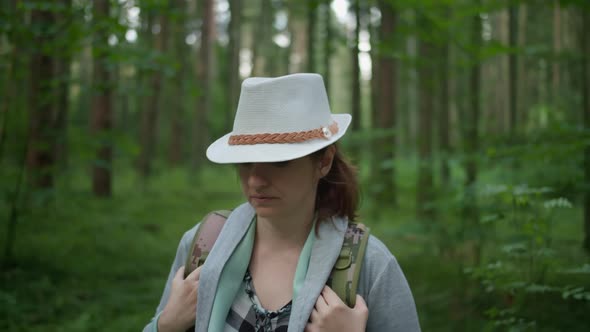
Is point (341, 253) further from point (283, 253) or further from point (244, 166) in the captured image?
point (244, 166)

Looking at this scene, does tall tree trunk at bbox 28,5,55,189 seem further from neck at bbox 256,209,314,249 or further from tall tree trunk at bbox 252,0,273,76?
tall tree trunk at bbox 252,0,273,76

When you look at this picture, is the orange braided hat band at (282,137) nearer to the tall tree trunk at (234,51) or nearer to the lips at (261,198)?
the lips at (261,198)

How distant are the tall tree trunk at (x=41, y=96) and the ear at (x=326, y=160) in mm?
3655

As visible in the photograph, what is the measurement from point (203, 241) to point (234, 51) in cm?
1990

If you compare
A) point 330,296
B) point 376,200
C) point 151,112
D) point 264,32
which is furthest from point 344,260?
point 264,32

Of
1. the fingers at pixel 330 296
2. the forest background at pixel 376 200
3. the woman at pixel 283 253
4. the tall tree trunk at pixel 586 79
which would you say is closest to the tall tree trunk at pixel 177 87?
the forest background at pixel 376 200

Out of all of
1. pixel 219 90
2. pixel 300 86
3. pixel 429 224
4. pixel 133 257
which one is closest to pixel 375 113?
pixel 429 224

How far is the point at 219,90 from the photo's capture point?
92.3 feet

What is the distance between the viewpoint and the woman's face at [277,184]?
174 centimetres

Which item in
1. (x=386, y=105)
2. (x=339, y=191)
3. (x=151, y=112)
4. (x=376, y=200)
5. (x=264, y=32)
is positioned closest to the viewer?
(x=339, y=191)

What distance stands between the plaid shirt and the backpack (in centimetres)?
19

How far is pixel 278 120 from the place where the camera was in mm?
1753

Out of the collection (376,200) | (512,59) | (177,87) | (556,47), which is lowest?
(376,200)

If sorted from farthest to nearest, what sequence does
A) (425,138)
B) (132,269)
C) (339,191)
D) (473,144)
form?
(425,138), (132,269), (473,144), (339,191)
